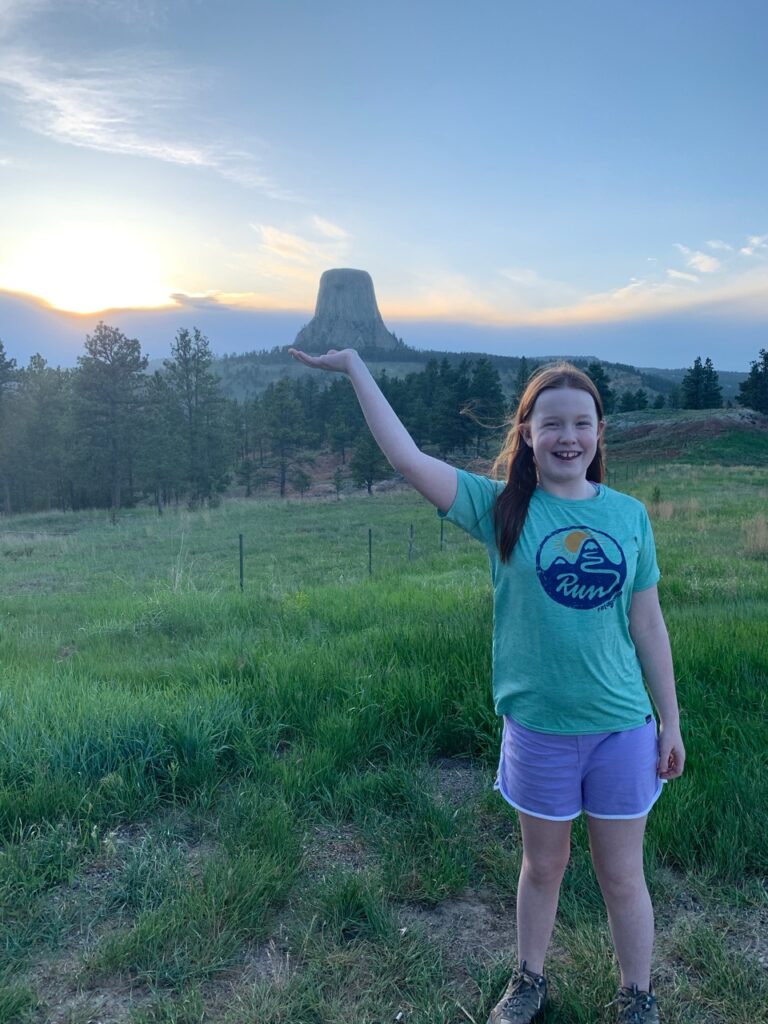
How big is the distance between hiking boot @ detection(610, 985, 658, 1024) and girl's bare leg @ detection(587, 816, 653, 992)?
0.06 ft

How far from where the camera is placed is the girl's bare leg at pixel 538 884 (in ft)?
6.64

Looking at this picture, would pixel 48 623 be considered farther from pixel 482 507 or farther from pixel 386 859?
pixel 482 507

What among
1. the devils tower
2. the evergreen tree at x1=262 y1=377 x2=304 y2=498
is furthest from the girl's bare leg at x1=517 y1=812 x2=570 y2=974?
the devils tower

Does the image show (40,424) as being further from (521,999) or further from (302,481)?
(521,999)

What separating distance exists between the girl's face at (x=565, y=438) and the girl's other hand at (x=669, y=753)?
76 cm

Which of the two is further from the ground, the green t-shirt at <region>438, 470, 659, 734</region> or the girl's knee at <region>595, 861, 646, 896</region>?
the green t-shirt at <region>438, 470, 659, 734</region>

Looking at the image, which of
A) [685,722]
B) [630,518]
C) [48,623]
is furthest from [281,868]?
[48,623]

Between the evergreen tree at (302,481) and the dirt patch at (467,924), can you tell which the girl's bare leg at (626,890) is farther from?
the evergreen tree at (302,481)

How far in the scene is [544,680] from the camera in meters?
1.98

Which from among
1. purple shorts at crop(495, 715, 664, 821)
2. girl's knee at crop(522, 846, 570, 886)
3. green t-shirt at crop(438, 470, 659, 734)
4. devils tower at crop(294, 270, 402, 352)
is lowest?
girl's knee at crop(522, 846, 570, 886)

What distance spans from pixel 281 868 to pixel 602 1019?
1.20 meters

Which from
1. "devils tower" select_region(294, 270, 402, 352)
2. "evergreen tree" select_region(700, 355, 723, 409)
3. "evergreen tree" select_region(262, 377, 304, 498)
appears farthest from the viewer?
"devils tower" select_region(294, 270, 402, 352)

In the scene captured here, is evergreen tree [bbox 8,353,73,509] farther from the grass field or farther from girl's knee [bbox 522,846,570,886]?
girl's knee [bbox 522,846,570,886]

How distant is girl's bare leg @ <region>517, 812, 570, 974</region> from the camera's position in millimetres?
2025
